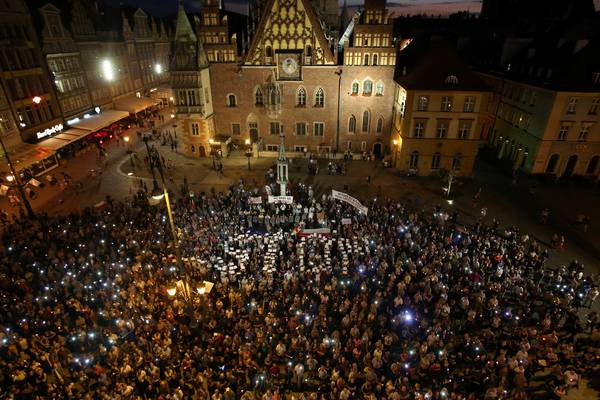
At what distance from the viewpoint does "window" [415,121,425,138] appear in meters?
37.5

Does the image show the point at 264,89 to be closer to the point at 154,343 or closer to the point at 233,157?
the point at 233,157

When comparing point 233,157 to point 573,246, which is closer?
point 573,246

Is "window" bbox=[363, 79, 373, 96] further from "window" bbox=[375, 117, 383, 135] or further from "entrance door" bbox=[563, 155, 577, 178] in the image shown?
"entrance door" bbox=[563, 155, 577, 178]

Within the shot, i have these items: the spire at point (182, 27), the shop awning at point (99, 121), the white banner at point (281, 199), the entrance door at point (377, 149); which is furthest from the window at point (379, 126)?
the shop awning at point (99, 121)

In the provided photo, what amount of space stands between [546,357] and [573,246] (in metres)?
14.1

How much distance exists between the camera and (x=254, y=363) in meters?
16.2

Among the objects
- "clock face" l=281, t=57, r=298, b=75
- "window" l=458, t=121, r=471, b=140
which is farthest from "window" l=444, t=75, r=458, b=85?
"clock face" l=281, t=57, r=298, b=75

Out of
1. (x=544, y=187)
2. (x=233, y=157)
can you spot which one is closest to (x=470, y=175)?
(x=544, y=187)

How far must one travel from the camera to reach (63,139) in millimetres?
41406

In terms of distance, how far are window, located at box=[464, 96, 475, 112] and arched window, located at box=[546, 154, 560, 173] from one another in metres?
10.3

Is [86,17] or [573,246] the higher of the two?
[86,17]

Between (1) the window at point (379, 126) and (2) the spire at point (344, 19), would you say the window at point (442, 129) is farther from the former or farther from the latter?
(2) the spire at point (344, 19)

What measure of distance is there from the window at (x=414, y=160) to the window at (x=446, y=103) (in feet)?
17.0

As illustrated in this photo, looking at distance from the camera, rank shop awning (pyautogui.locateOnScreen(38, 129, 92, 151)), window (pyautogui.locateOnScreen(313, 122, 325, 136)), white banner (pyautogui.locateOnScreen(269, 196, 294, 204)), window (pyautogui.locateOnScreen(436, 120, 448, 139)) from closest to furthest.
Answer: white banner (pyautogui.locateOnScreen(269, 196, 294, 204))
window (pyautogui.locateOnScreen(436, 120, 448, 139))
shop awning (pyautogui.locateOnScreen(38, 129, 92, 151))
window (pyautogui.locateOnScreen(313, 122, 325, 136))
